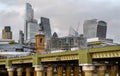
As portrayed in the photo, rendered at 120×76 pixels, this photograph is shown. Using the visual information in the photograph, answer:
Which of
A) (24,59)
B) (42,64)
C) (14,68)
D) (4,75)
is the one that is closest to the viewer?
(42,64)

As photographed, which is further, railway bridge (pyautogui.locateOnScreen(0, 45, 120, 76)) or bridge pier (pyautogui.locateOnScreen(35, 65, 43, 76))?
bridge pier (pyautogui.locateOnScreen(35, 65, 43, 76))

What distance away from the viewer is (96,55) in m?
68.8

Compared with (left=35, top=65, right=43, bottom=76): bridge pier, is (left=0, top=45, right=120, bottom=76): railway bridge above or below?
above

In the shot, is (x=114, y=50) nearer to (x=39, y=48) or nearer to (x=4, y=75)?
(x=4, y=75)

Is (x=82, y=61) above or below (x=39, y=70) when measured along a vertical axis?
above

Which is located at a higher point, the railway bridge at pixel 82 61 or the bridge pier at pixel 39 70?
the railway bridge at pixel 82 61

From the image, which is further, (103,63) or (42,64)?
(42,64)

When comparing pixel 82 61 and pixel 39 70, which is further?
pixel 39 70

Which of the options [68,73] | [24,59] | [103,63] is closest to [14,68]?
[24,59]

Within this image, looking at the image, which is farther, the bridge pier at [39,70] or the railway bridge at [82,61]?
the bridge pier at [39,70]

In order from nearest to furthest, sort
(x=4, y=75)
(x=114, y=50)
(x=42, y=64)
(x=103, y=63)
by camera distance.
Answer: (x=114, y=50), (x=103, y=63), (x=42, y=64), (x=4, y=75)

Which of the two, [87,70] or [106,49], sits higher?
[106,49]

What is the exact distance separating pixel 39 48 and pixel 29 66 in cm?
6937

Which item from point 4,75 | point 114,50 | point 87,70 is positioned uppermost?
point 114,50
